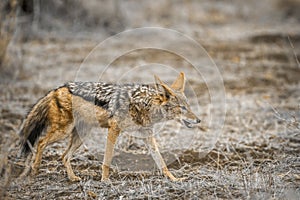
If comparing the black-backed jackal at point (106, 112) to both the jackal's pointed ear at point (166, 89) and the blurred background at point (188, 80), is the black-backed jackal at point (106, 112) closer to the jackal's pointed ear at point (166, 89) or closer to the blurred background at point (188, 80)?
the jackal's pointed ear at point (166, 89)

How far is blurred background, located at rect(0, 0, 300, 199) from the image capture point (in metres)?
5.61

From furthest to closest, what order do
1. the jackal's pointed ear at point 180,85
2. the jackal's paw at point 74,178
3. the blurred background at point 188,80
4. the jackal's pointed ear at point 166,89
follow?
the jackal's pointed ear at point 180,85, the jackal's paw at point 74,178, the jackal's pointed ear at point 166,89, the blurred background at point 188,80

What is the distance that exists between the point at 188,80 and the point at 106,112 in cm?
589

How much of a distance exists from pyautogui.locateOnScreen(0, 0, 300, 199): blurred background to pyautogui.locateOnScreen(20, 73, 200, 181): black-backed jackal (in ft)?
0.97

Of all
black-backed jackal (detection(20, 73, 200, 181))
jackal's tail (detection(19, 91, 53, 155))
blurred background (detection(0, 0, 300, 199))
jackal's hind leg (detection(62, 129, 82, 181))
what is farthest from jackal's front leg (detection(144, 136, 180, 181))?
jackal's tail (detection(19, 91, 53, 155))

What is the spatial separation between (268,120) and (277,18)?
38.4 ft

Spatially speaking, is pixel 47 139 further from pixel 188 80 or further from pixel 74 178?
pixel 188 80

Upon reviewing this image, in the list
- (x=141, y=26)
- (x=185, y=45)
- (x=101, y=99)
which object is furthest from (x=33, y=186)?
(x=141, y=26)

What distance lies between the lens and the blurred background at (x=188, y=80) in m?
5.61

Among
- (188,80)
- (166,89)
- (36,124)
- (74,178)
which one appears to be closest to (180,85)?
(166,89)

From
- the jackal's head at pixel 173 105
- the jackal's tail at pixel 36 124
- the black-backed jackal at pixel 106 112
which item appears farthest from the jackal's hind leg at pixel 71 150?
the jackal's head at pixel 173 105

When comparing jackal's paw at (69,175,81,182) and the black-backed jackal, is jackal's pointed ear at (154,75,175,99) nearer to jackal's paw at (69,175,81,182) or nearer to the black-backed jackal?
the black-backed jackal

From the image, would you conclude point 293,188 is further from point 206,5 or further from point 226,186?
point 206,5

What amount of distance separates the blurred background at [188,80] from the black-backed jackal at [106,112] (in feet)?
0.97
